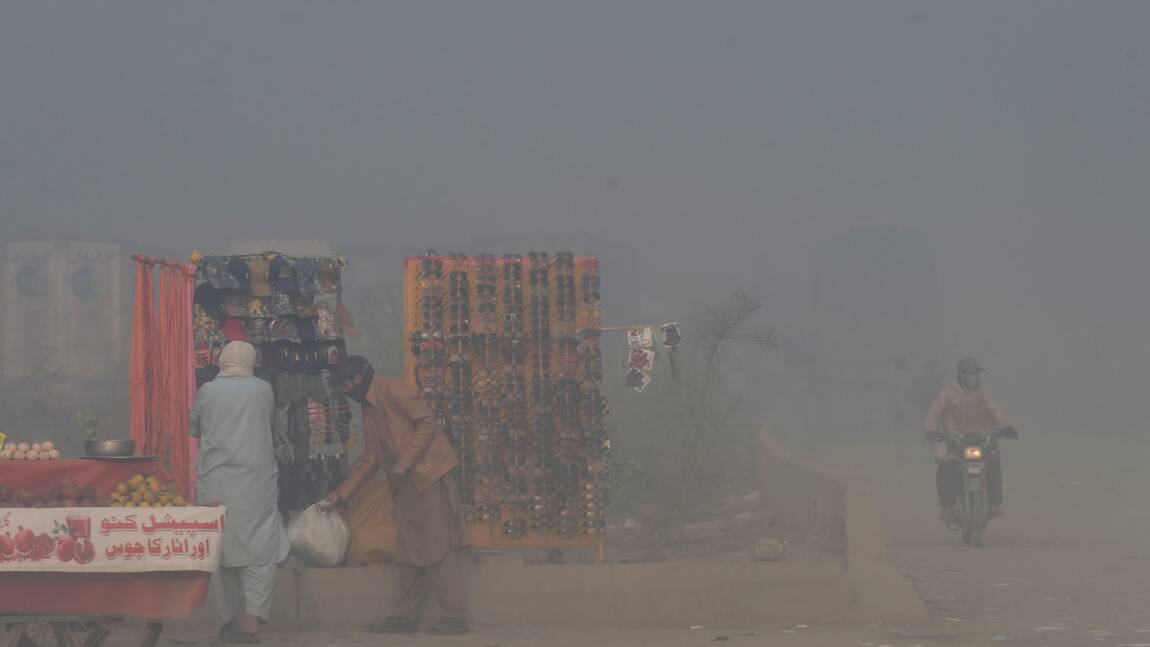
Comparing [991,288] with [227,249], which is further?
[227,249]

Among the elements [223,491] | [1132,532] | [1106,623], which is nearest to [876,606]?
[1106,623]

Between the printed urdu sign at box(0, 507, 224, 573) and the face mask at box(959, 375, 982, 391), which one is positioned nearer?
the printed urdu sign at box(0, 507, 224, 573)

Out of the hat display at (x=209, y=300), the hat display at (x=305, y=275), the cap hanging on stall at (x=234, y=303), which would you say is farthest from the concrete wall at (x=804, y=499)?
the hat display at (x=209, y=300)

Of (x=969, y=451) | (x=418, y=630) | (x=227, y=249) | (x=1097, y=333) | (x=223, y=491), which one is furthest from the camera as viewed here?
(x=227, y=249)

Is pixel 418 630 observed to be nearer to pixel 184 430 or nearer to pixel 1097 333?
pixel 184 430

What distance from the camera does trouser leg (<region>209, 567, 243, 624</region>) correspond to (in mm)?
8227

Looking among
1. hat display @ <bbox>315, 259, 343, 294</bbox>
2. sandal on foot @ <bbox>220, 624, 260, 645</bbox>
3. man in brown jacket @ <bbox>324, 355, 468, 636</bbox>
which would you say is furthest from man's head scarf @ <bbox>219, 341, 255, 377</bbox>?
sandal on foot @ <bbox>220, 624, 260, 645</bbox>

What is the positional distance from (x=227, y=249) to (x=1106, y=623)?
135ft

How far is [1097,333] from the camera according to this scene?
40406mm

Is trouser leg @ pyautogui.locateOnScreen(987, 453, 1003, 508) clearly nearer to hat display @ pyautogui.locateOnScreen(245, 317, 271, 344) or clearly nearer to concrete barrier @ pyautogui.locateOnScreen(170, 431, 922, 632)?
concrete barrier @ pyautogui.locateOnScreen(170, 431, 922, 632)

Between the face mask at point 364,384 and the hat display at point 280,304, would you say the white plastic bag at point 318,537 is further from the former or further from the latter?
the hat display at point 280,304

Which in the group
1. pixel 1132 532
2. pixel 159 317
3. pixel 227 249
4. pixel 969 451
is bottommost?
pixel 1132 532

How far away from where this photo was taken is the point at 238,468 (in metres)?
8.23

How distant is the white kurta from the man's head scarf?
0.20ft
